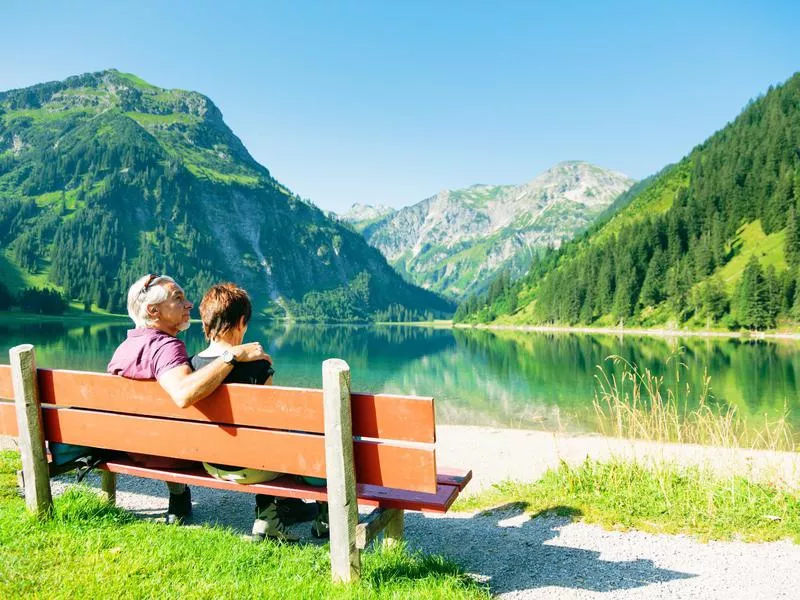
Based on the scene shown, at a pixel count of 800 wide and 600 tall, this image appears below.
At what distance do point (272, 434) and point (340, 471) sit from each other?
728 mm

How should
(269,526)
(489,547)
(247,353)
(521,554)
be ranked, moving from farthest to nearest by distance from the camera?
(489,547) < (521,554) < (269,526) < (247,353)

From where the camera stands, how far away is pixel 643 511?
25.1ft

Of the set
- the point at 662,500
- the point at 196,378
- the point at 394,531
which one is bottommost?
the point at 662,500

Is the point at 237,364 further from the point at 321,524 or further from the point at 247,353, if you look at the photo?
the point at 321,524

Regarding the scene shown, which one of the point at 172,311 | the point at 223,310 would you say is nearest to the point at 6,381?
the point at 172,311

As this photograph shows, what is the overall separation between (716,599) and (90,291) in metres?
216

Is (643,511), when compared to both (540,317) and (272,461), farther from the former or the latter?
(540,317)

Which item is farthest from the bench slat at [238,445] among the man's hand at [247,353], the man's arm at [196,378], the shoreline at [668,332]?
the shoreline at [668,332]

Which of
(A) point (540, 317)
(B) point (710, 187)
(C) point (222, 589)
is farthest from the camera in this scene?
(A) point (540, 317)

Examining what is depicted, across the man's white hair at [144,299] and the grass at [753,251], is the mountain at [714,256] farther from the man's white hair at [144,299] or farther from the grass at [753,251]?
the man's white hair at [144,299]

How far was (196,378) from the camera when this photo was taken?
16.1ft

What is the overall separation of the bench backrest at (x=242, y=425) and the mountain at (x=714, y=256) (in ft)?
Answer: 430

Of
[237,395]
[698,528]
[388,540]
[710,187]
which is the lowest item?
[698,528]

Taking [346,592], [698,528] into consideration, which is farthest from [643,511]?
[346,592]
